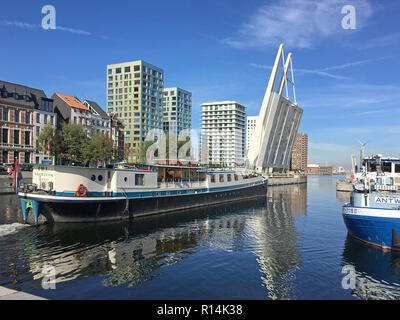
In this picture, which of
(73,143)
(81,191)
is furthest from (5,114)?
(81,191)

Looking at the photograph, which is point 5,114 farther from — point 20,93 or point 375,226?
point 375,226

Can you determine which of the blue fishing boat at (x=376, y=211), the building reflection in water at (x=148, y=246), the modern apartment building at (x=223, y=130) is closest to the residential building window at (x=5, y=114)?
the building reflection in water at (x=148, y=246)

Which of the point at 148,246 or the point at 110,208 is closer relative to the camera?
the point at 148,246

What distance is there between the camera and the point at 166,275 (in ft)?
51.8

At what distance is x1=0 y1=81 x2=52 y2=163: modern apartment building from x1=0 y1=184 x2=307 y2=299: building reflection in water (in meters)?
45.4

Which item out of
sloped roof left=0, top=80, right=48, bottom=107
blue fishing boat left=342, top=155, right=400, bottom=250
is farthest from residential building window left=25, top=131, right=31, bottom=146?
blue fishing boat left=342, top=155, right=400, bottom=250

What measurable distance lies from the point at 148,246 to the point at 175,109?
144469 millimetres

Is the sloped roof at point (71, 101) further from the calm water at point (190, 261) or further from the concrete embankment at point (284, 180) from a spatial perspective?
the concrete embankment at point (284, 180)

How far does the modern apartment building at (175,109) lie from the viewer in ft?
518

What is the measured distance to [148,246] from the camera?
21297mm

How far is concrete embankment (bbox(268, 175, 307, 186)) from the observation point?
349ft

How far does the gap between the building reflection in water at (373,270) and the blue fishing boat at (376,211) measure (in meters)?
0.87
